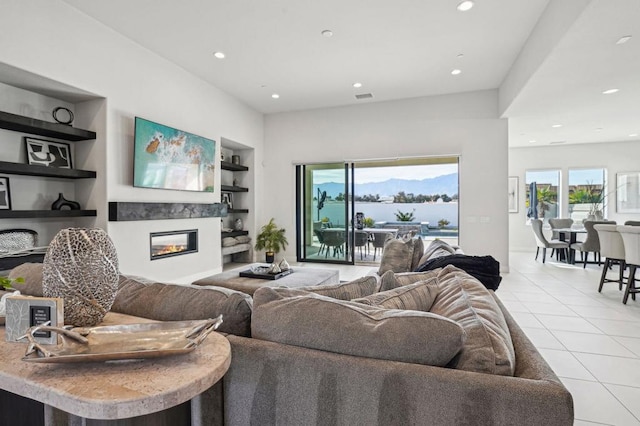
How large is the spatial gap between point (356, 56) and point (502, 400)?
4661 millimetres

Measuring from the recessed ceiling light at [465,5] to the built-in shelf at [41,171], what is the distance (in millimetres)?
4571

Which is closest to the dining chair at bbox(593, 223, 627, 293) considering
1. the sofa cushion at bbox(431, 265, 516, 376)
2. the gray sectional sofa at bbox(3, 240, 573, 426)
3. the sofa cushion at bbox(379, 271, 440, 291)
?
the sofa cushion at bbox(379, 271, 440, 291)

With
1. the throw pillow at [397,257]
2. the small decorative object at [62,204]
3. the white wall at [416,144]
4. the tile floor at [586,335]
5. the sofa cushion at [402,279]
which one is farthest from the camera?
the white wall at [416,144]

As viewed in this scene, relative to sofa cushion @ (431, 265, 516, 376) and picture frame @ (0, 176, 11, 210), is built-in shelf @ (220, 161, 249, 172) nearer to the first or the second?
picture frame @ (0, 176, 11, 210)

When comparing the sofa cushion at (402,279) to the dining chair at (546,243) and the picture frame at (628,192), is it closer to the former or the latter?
the dining chair at (546,243)

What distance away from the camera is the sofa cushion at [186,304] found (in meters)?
1.24

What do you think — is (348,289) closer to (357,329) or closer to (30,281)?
(357,329)

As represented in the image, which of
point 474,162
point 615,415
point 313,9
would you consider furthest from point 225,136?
point 615,415

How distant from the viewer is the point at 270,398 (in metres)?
1.05

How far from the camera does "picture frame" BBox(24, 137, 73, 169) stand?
3600 millimetres

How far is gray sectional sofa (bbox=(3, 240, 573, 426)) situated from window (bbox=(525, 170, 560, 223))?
9168mm

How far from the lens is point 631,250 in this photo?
4012mm

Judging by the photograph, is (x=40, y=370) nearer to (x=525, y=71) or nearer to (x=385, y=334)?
(x=385, y=334)

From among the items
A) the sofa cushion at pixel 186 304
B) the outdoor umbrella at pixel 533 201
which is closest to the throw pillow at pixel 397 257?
the sofa cushion at pixel 186 304
